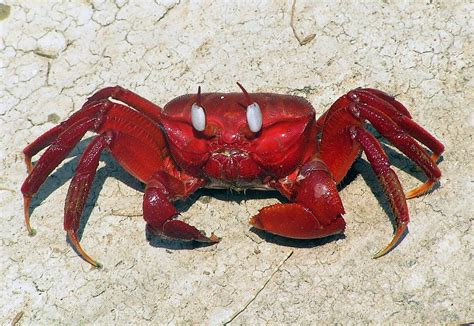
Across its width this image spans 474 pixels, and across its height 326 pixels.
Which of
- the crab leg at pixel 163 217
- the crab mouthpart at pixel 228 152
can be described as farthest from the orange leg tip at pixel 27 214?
the crab mouthpart at pixel 228 152

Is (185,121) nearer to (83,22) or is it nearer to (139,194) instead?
(139,194)

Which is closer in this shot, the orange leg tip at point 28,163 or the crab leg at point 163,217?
the crab leg at point 163,217

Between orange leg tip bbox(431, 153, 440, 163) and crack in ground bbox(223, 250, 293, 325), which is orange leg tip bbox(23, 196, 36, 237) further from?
orange leg tip bbox(431, 153, 440, 163)

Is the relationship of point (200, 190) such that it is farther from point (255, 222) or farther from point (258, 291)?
point (258, 291)

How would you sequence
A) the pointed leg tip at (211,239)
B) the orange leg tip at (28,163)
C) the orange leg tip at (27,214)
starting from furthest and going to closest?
1. the orange leg tip at (28,163)
2. the orange leg tip at (27,214)
3. the pointed leg tip at (211,239)

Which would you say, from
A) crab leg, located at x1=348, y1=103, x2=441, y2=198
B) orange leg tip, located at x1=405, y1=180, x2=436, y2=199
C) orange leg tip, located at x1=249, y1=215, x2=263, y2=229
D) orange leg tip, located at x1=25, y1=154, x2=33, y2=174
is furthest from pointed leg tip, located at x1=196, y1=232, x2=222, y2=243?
orange leg tip, located at x1=25, y1=154, x2=33, y2=174

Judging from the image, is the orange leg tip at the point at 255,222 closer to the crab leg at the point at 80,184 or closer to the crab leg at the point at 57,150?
the crab leg at the point at 80,184
